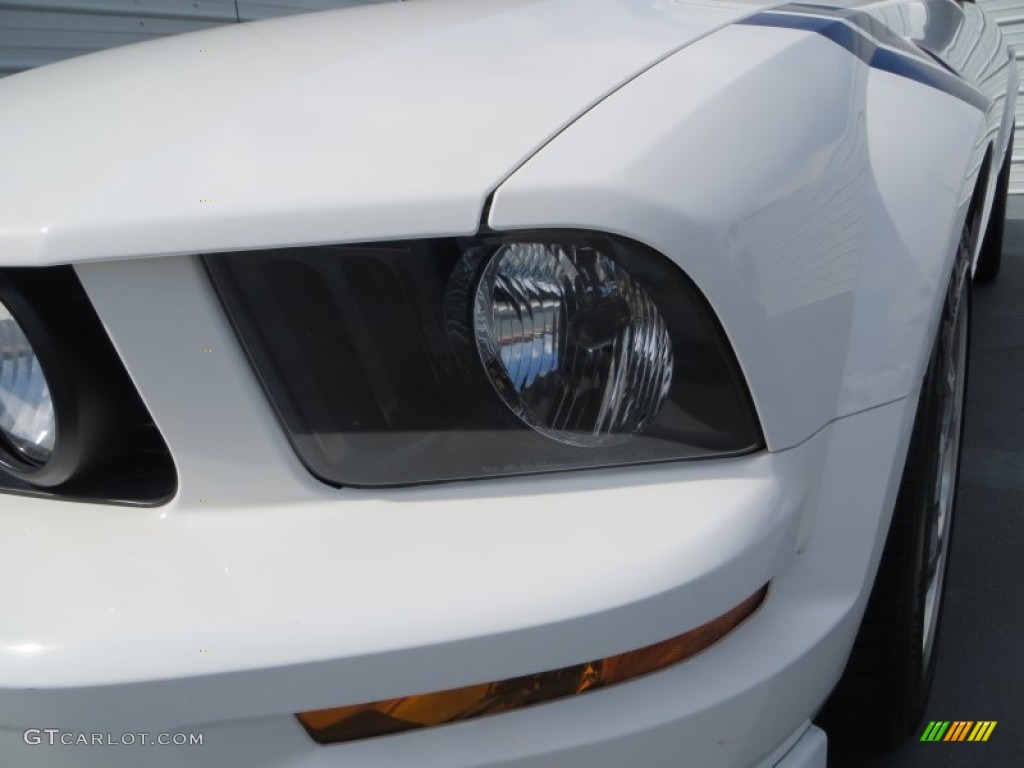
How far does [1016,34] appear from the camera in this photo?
6703 millimetres

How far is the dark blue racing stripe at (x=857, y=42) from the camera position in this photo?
4.40ft

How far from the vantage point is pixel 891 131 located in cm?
132

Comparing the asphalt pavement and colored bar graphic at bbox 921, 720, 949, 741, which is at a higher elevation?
colored bar graphic at bbox 921, 720, 949, 741

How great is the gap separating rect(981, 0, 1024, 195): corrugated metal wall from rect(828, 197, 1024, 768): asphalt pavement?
14.0ft

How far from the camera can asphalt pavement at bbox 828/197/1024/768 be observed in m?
1.61

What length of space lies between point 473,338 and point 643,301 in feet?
0.57

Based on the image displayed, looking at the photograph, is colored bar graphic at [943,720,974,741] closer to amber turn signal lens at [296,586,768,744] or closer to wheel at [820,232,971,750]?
wheel at [820,232,971,750]

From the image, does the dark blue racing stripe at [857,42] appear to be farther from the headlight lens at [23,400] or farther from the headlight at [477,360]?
the headlight lens at [23,400]

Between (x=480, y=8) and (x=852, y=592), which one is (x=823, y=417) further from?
(x=480, y=8)

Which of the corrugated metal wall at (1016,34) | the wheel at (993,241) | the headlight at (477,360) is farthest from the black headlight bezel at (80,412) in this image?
the corrugated metal wall at (1016,34)

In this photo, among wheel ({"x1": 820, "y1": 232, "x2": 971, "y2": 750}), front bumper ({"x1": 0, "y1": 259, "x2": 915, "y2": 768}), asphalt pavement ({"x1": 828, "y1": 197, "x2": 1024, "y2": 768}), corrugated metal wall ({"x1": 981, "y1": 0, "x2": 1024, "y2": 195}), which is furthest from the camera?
corrugated metal wall ({"x1": 981, "y1": 0, "x2": 1024, "y2": 195})

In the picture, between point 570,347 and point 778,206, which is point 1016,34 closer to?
point 778,206

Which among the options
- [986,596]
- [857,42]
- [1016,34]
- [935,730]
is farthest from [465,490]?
[1016,34]

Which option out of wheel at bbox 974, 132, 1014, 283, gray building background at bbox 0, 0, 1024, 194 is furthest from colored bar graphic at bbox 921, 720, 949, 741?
gray building background at bbox 0, 0, 1024, 194
